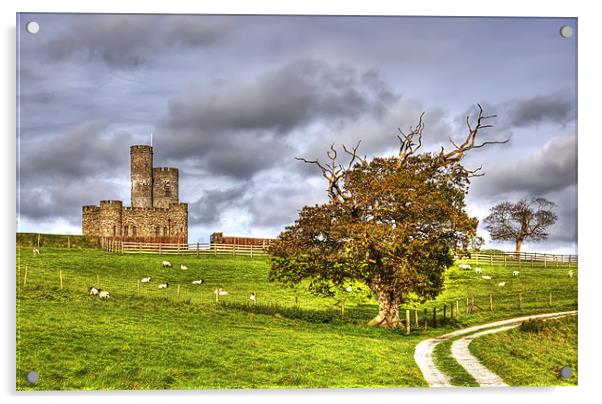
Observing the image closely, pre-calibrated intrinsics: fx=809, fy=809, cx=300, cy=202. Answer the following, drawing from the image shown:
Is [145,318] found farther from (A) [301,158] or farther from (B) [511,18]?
A: (B) [511,18]

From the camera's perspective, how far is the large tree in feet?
48.9

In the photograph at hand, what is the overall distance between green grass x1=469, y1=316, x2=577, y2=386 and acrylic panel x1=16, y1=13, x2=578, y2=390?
0.03 m

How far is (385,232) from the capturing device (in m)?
15.5

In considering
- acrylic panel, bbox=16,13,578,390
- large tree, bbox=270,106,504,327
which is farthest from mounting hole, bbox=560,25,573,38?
large tree, bbox=270,106,504,327

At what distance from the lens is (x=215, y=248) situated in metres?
14.8

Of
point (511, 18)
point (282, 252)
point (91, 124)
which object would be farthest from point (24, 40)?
point (511, 18)

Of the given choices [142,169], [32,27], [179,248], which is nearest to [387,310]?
[179,248]

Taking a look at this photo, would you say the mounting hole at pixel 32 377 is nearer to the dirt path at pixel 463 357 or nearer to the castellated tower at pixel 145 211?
the castellated tower at pixel 145 211

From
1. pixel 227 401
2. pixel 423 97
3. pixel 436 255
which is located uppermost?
pixel 423 97

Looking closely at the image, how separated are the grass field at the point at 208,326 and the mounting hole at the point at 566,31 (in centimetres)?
424

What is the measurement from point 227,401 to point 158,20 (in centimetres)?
655

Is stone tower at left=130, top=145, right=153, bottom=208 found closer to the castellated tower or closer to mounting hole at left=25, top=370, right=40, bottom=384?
the castellated tower

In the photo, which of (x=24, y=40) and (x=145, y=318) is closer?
(x=24, y=40)

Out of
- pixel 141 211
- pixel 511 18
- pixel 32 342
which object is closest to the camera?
pixel 32 342
